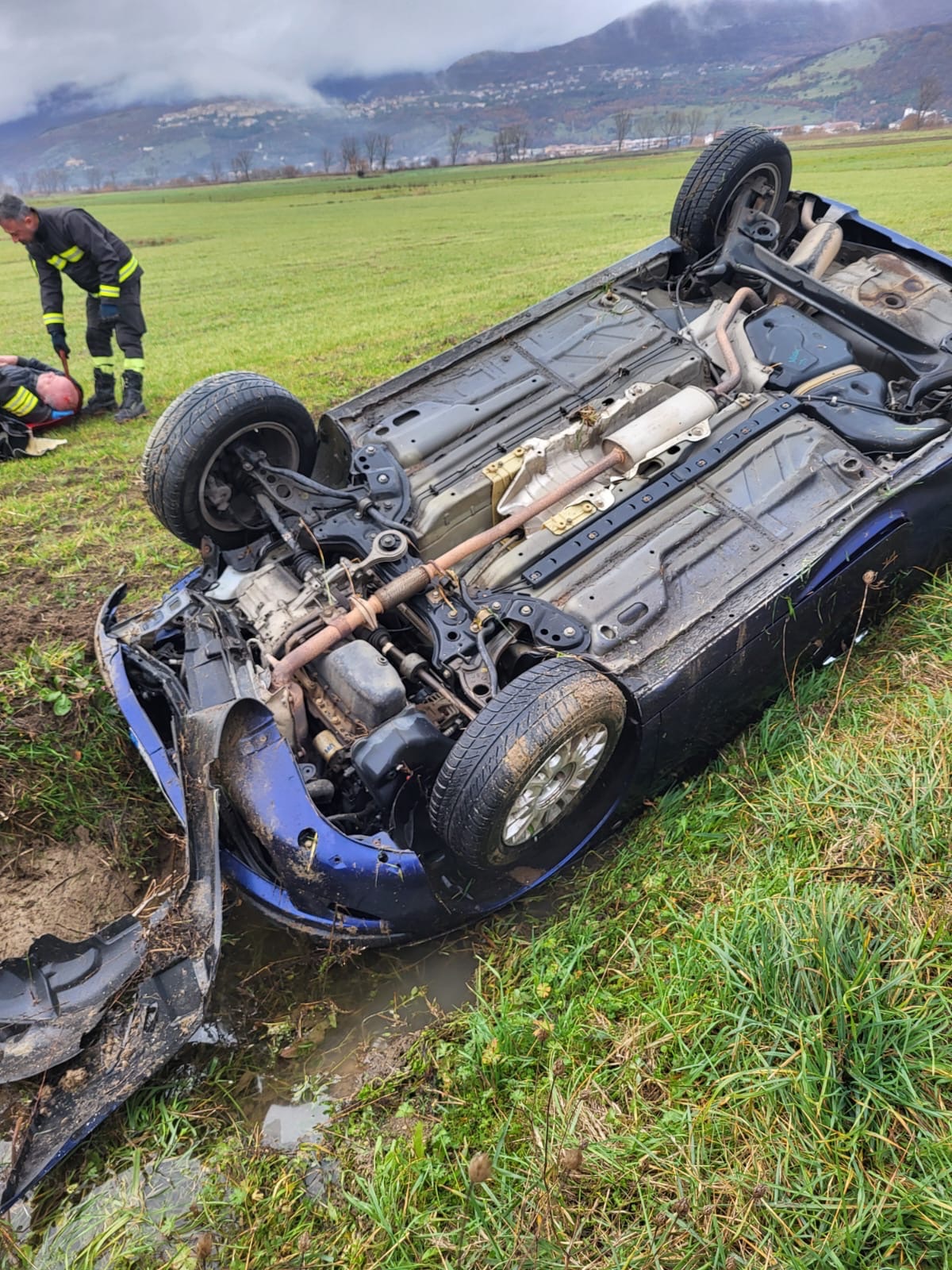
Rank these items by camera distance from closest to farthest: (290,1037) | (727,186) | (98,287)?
(290,1037) → (727,186) → (98,287)

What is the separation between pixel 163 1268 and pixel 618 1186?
43.6 inches

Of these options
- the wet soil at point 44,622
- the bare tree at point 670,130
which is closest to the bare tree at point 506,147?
the bare tree at point 670,130

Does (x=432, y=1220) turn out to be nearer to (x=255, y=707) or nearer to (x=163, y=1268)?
(x=163, y=1268)

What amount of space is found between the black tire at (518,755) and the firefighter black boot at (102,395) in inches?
259

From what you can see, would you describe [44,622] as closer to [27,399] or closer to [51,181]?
[27,399]

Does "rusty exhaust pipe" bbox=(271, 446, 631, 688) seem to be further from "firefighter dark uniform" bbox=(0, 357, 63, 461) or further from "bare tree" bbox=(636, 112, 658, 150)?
"bare tree" bbox=(636, 112, 658, 150)

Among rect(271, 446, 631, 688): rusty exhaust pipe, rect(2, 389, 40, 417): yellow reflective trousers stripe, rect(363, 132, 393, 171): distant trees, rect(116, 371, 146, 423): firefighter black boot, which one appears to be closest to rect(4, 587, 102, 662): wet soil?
rect(271, 446, 631, 688): rusty exhaust pipe

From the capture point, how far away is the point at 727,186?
13.9ft

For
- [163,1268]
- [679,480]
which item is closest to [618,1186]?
[163,1268]

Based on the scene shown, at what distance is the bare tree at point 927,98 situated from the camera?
35.4 m

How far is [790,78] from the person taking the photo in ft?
289

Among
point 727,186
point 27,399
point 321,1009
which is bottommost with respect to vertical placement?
point 321,1009

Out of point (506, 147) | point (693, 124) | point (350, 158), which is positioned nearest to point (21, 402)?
point (350, 158)

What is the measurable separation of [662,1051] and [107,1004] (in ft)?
4.87
